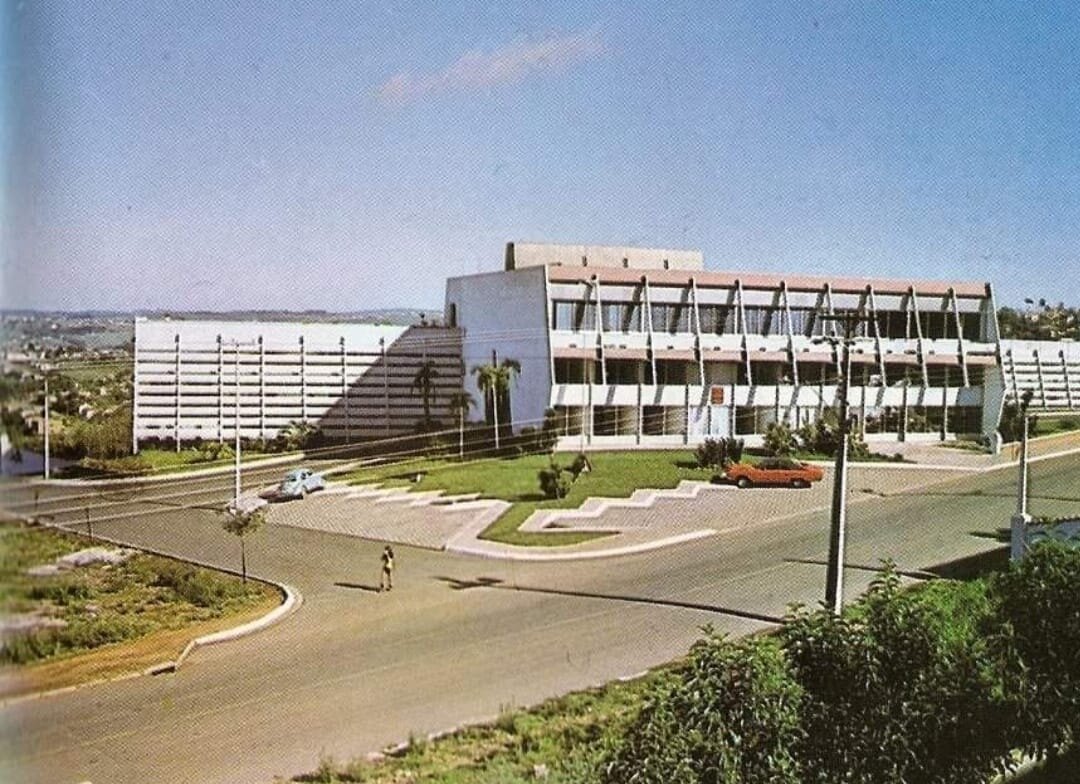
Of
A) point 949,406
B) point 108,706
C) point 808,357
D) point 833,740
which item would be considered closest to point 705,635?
point 833,740

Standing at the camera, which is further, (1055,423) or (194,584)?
(1055,423)

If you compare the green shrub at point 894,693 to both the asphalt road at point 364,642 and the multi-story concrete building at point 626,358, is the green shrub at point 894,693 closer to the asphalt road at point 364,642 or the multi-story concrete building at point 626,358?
the asphalt road at point 364,642

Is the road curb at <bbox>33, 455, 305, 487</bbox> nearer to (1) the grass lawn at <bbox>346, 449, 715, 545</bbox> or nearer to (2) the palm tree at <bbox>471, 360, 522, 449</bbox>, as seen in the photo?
(1) the grass lawn at <bbox>346, 449, 715, 545</bbox>

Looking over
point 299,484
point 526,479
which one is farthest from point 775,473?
point 299,484

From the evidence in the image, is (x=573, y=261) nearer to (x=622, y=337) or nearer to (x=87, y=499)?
(x=622, y=337)

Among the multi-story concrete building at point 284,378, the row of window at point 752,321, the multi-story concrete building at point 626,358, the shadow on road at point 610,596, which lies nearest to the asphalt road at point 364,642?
the shadow on road at point 610,596

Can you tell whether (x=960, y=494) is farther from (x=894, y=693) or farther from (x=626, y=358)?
(x=626, y=358)
